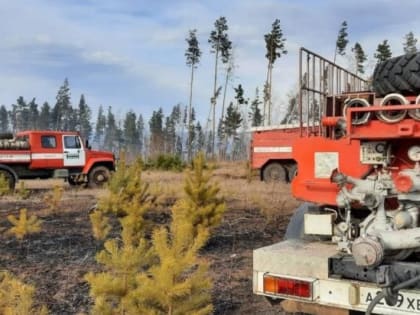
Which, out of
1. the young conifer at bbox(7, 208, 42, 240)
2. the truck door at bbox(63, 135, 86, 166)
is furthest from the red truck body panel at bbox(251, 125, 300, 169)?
the young conifer at bbox(7, 208, 42, 240)

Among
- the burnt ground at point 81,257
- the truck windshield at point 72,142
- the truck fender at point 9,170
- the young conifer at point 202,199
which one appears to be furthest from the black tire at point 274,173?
the young conifer at point 202,199

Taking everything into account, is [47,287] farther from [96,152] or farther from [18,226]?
[96,152]

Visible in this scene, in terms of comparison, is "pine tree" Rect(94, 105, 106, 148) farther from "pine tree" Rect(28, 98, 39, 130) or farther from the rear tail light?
the rear tail light

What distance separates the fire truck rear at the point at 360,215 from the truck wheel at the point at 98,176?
15.1m

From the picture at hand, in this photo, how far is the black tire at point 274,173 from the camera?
20359 millimetres

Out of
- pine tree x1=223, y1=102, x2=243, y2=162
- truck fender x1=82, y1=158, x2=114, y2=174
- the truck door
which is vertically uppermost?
pine tree x1=223, y1=102, x2=243, y2=162

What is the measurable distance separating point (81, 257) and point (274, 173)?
48.0 ft

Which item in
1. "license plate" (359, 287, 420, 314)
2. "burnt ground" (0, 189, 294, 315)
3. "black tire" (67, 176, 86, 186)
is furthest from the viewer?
"black tire" (67, 176, 86, 186)

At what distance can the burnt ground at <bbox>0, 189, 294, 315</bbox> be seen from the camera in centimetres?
489

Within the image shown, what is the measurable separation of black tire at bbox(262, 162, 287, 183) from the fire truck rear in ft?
54.2

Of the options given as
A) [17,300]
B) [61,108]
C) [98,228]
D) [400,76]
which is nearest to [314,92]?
[400,76]

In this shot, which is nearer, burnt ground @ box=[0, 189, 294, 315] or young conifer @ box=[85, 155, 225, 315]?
young conifer @ box=[85, 155, 225, 315]

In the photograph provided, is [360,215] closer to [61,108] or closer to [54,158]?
[54,158]

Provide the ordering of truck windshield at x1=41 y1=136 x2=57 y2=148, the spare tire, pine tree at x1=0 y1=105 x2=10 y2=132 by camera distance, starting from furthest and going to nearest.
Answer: pine tree at x1=0 y1=105 x2=10 y2=132 → truck windshield at x1=41 y1=136 x2=57 y2=148 → the spare tire
